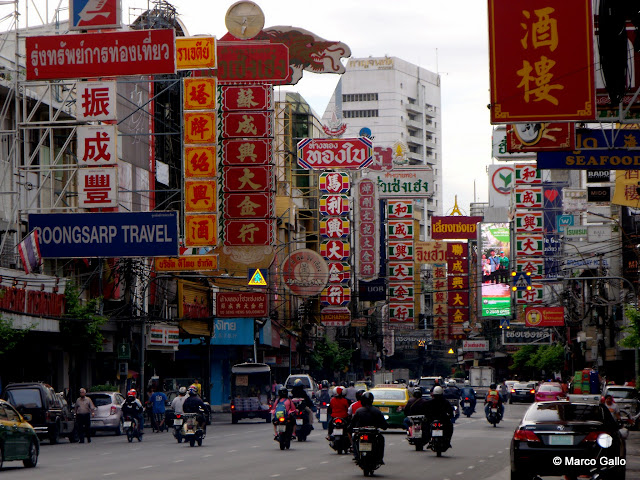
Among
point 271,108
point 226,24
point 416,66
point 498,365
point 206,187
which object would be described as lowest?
point 498,365

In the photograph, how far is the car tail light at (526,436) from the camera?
52.9 ft

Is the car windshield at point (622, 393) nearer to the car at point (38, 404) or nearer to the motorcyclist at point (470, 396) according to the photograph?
the motorcyclist at point (470, 396)

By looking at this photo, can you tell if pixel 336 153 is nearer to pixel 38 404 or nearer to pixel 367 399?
pixel 38 404

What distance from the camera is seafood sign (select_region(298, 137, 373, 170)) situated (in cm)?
6231

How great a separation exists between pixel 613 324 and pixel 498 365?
239ft

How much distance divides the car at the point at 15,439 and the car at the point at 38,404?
7826mm

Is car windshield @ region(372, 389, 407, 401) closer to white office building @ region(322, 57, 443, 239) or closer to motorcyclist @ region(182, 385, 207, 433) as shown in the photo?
motorcyclist @ region(182, 385, 207, 433)

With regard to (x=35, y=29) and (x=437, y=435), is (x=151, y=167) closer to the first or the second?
(x=35, y=29)

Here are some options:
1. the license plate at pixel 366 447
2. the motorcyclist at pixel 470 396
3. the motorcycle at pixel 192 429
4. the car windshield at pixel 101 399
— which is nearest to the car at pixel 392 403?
the motorcycle at pixel 192 429

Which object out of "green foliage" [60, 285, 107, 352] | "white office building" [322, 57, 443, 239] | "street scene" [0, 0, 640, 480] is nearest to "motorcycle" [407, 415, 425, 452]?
"street scene" [0, 0, 640, 480]

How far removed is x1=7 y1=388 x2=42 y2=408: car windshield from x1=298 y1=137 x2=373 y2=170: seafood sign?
107 feet

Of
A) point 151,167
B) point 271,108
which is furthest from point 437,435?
point 151,167

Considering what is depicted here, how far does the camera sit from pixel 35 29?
49219mm

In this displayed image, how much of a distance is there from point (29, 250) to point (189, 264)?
34.9 ft
